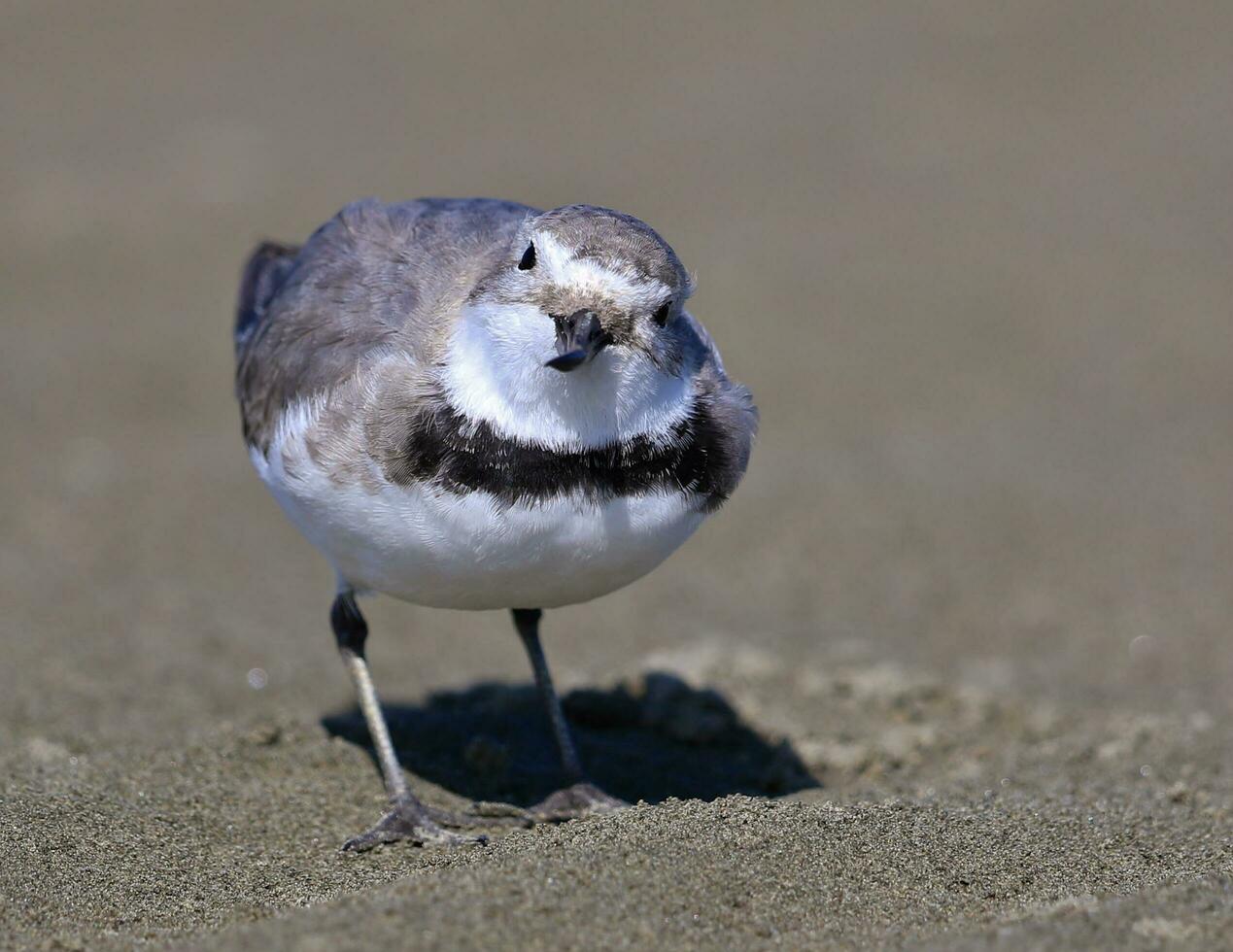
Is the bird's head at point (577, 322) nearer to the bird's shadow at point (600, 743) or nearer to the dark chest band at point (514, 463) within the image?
the dark chest band at point (514, 463)

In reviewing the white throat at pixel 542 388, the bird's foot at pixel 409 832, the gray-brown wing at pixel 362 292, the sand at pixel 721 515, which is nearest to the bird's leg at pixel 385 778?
the bird's foot at pixel 409 832

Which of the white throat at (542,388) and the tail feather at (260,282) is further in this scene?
the tail feather at (260,282)

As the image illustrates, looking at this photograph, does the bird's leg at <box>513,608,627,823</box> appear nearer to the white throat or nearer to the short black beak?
the white throat

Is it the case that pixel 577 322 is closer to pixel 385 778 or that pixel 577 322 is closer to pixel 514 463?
pixel 514 463

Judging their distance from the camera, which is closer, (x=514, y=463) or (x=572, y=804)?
(x=514, y=463)

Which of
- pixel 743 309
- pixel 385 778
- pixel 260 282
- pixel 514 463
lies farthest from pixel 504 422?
pixel 743 309

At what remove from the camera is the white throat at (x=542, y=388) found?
4547mm

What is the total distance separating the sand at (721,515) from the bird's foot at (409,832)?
0.34 feet

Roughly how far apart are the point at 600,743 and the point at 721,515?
9.90ft

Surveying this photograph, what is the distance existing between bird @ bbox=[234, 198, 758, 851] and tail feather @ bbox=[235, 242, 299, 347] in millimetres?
1077

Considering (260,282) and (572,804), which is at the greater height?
(260,282)

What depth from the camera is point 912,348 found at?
11.0 m

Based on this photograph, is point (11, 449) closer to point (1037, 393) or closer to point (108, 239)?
point (108, 239)

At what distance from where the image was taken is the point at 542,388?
4562mm
